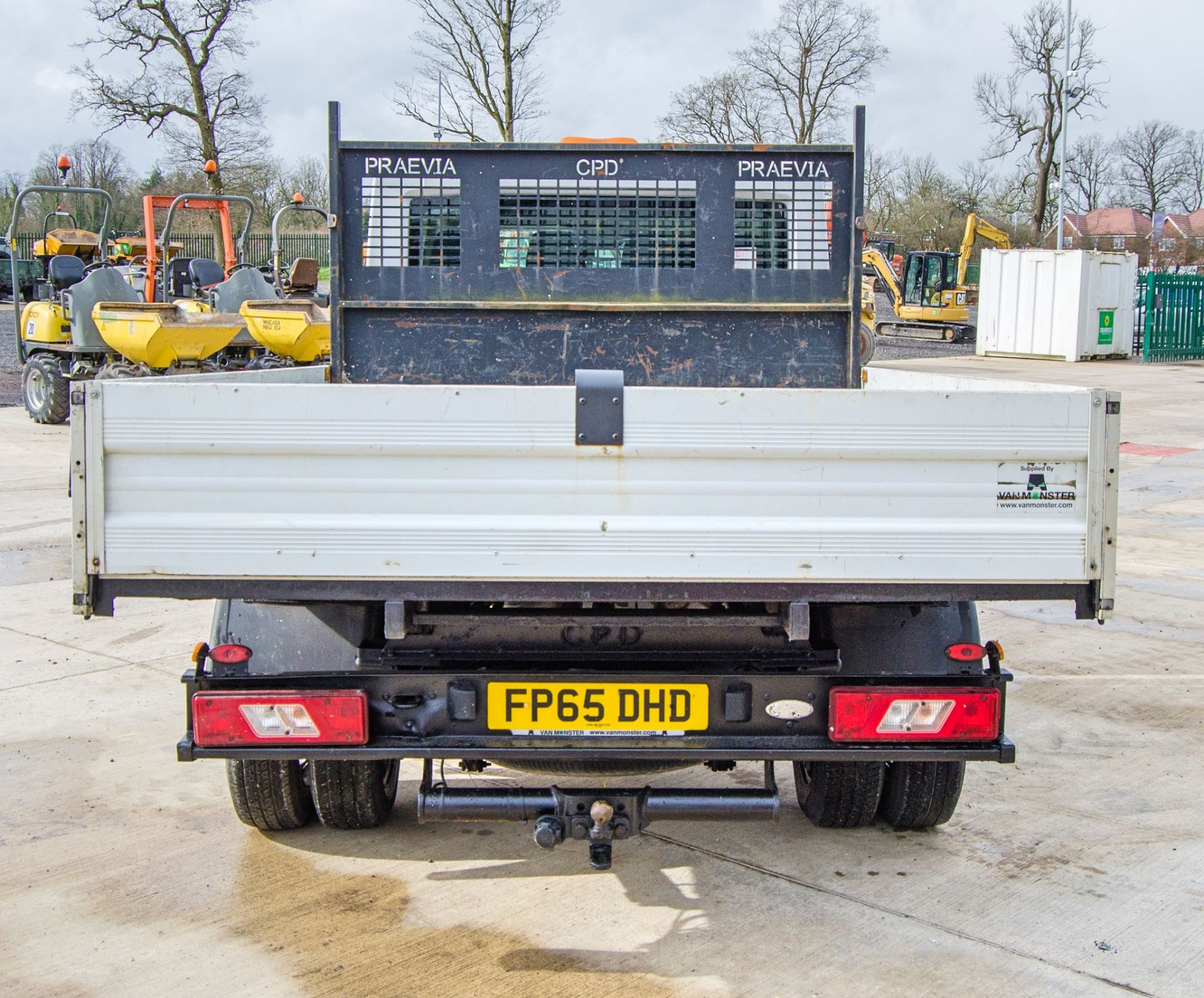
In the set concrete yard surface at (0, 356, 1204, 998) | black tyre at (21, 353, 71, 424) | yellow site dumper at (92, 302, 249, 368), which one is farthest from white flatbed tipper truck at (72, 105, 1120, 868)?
black tyre at (21, 353, 71, 424)

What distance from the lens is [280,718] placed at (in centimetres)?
354

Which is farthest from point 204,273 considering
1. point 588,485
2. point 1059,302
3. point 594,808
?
point 1059,302

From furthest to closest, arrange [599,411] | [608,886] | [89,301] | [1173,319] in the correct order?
1. [1173,319]
2. [89,301]
3. [608,886]
4. [599,411]

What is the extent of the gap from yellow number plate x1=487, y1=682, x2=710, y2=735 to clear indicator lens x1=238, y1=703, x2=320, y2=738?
498mm

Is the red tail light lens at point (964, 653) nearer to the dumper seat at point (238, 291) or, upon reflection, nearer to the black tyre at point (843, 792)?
the black tyre at point (843, 792)

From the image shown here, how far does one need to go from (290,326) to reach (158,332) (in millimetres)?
1461

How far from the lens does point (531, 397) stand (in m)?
3.16

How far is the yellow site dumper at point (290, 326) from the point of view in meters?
14.9

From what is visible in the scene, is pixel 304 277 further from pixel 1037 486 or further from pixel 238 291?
pixel 1037 486

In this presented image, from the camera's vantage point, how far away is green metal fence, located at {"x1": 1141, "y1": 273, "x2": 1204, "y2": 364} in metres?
29.1

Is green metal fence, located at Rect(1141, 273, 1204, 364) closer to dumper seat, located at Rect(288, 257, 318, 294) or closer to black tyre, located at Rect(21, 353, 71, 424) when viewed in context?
dumper seat, located at Rect(288, 257, 318, 294)

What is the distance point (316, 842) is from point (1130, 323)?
28.9 meters

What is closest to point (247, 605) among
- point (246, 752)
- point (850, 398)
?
point (246, 752)

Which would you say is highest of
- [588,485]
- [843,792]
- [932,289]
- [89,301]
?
[932,289]
